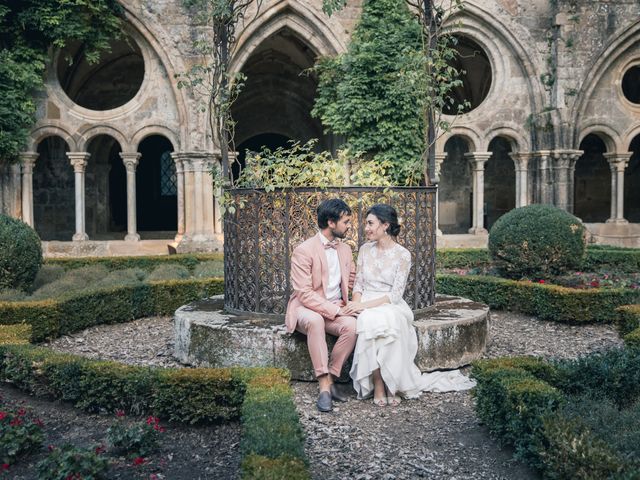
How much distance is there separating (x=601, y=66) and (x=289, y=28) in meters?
6.59

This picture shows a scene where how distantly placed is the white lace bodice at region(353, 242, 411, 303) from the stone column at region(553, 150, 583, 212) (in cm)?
994

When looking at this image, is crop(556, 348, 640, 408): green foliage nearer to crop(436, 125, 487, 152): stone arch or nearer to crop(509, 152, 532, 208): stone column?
crop(436, 125, 487, 152): stone arch

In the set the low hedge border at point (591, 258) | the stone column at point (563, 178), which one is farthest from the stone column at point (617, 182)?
the low hedge border at point (591, 258)

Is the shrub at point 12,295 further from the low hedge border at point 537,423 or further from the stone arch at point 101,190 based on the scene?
the stone arch at point 101,190

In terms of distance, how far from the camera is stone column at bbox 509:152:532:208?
546 inches

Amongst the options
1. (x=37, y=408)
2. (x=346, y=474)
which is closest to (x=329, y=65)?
(x=37, y=408)

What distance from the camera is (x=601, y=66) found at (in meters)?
13.7

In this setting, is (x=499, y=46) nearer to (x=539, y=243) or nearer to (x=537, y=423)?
(x=539, y=243)

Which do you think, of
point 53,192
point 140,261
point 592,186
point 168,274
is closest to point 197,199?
point 140,261

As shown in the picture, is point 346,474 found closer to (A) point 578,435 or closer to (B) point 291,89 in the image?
(A) point 578,435

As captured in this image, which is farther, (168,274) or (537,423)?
(168,274)

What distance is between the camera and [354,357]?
459cm

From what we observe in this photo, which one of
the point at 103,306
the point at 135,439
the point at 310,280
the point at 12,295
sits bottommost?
the point at 135,439

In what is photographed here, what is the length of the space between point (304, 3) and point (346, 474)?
35.4ft
